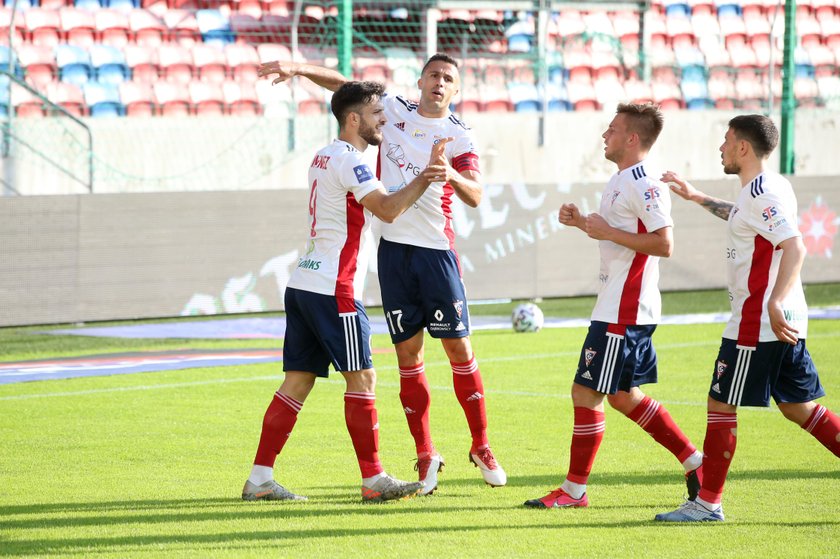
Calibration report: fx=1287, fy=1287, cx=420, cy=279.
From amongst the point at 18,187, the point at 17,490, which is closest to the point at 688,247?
the point at 18,187

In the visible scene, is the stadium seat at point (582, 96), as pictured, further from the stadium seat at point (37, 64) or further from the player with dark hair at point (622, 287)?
the player with dark hair at point (622, 287)

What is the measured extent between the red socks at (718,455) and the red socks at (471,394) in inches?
52.9

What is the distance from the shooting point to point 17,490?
21.1ft

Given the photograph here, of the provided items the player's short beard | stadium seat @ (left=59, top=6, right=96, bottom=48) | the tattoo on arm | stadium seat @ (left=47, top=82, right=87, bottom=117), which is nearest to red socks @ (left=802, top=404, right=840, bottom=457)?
the tattoo on arm

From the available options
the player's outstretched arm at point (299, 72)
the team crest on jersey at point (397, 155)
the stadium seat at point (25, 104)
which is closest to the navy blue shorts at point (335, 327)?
the team crest on jersey at point (397, 155)

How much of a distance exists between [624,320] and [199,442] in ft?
9.99

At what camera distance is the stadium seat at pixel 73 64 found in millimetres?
16500

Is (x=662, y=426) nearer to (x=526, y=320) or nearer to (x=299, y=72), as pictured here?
(x=299, y=72)

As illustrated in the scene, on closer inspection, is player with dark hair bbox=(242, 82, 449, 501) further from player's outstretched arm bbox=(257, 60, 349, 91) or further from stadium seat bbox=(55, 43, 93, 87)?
stadium seat bbox=(55, 43, 93, 87)

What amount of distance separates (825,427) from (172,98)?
498 inches

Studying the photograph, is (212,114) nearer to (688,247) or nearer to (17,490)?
(688,247)

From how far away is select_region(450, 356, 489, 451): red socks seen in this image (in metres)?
6.75

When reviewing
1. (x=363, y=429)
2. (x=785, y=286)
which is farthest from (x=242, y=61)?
(x=785, y=286)

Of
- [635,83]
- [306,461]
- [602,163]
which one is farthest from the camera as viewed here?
[635,83]
